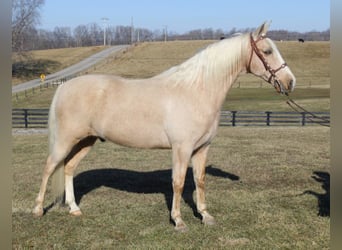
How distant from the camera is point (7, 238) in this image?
4.09 feet

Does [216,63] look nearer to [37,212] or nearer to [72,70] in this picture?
[37,212]

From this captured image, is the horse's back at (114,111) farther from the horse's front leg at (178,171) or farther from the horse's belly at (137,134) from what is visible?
the horse's front leg at (178,171)

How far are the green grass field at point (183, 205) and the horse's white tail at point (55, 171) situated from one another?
0.23 meters

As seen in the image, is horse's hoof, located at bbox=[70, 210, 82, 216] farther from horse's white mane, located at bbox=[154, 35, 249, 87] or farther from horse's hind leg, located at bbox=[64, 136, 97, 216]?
Answer: horse's white mane, located at bbox=[154, 35, 249, 87]

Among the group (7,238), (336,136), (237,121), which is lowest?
(237,121)

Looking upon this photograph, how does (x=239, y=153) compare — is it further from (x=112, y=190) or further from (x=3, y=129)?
(x=3, y=129)

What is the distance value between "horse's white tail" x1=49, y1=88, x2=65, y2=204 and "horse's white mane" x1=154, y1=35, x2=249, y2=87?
1.74 meters

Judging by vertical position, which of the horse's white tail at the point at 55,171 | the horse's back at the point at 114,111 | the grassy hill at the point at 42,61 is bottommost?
the horse's white tail at the point at 55,171

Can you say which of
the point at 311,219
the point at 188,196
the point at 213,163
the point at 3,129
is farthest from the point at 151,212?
the point at 3,129

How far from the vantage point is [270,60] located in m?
5.20

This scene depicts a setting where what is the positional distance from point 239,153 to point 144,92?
677cm

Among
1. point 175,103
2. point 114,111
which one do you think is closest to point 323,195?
point 175,103

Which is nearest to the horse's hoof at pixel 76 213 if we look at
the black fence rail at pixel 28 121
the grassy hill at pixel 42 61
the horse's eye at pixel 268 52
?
the horse's eye at pixel 268 52

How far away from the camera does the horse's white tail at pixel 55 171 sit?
5.70 meters
